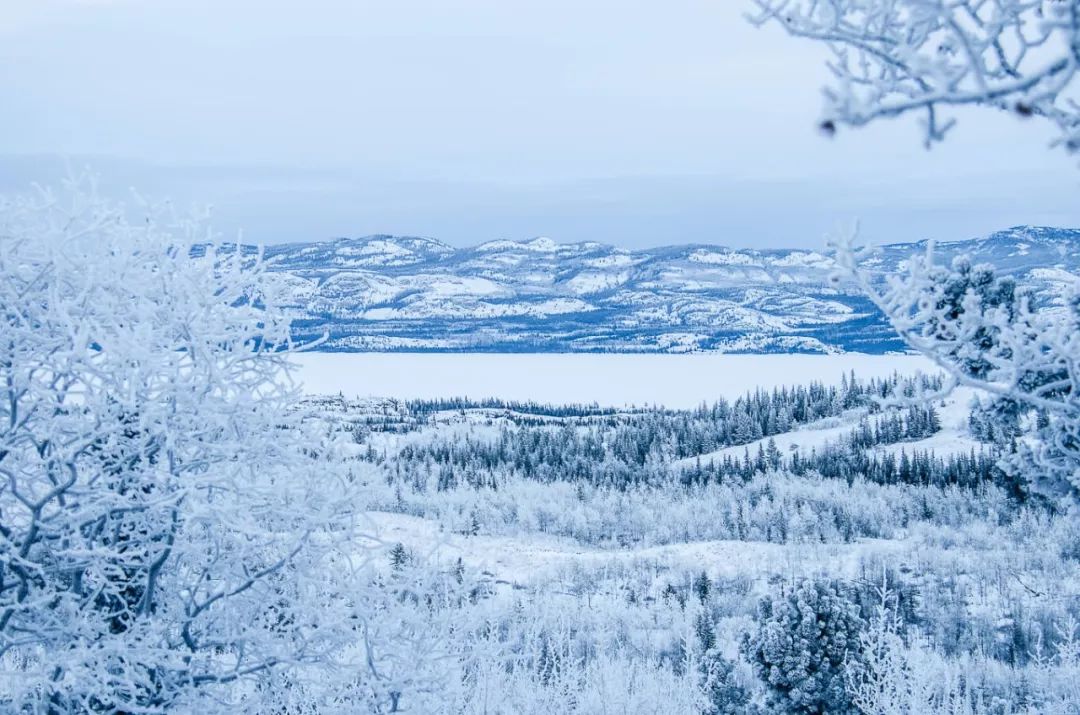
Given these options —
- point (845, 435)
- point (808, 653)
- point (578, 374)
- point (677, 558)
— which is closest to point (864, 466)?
point (845, 435)

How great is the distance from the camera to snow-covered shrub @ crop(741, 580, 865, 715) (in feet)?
25.3

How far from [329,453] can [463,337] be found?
166304mm

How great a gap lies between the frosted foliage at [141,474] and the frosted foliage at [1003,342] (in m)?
3.32

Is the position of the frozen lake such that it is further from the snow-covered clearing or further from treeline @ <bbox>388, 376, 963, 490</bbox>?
the snow-covered clearing

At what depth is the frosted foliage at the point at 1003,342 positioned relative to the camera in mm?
2984

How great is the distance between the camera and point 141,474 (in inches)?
187

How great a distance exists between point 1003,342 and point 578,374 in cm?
11205

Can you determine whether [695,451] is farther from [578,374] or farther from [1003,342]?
[578,374]

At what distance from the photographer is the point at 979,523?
24.0 metres

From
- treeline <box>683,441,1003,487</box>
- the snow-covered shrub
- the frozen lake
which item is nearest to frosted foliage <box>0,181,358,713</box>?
the snow-covered shrub

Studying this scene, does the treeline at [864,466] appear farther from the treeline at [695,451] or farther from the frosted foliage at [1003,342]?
the frosted foliage at [1003,342]

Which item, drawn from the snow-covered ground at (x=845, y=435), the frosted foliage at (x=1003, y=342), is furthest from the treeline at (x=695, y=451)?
the frosted foliage at (x=1003, y=342)

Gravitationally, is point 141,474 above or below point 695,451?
above

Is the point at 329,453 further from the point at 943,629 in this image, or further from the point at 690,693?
the point at 943,629
